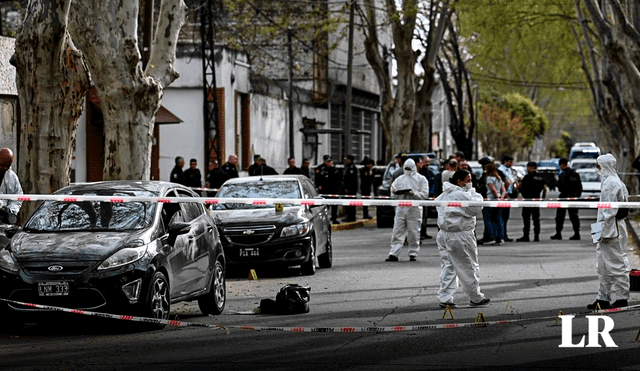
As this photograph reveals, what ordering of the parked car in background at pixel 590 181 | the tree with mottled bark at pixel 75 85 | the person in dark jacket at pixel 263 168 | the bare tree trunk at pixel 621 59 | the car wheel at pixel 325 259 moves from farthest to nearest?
1. the parked car in background at pixel 590 181
2. the bare tree trunk at pixel 621 59
3. the person in dark jacket at pixel 263 168
4. the car wheel at pixel 325 259
5. the tree with mottled bark at pixel 75 85

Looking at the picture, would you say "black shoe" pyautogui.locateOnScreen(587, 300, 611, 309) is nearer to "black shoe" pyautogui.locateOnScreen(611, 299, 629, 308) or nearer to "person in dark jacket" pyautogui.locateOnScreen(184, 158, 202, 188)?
"black shoe" pyautogui.locateOnScreen(611, 299, 629, 308)

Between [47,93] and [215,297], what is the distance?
4.98 m

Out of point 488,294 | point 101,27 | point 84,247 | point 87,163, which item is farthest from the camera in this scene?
point 87,163

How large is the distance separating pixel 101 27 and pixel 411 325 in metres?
7.59

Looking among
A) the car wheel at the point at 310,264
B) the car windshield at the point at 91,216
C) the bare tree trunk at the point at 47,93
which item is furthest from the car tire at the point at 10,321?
the car wheel at the point at 310,264

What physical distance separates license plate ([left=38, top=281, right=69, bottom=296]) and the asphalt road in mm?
329

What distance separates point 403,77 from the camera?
40.8m

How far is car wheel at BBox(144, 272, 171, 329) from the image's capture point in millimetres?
11203

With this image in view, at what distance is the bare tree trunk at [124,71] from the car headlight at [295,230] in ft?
9.00

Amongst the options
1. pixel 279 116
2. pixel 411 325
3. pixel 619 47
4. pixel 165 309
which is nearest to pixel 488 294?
pixel 411 325

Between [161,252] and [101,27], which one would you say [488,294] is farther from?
[101,27]

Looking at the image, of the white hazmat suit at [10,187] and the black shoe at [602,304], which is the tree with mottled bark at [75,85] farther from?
the black shoe at [602,304]

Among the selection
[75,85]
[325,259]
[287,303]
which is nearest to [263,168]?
[325,259]

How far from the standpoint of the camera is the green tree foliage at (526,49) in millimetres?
38156
